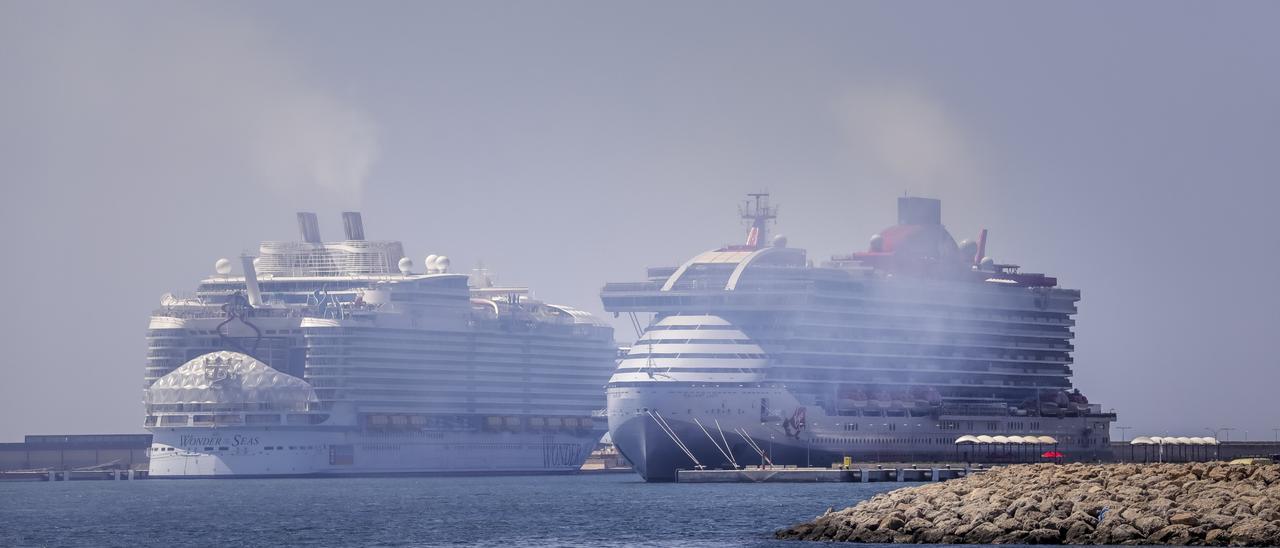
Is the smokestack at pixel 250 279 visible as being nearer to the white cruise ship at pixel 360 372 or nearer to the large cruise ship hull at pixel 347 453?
the white cruise ship at pixel 360 372

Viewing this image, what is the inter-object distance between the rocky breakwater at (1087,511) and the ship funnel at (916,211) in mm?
73477

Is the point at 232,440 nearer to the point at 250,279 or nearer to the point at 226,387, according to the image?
the point at 226,387

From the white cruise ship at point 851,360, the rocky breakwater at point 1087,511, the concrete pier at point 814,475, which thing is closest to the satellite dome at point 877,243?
the white cruise ship at point 851,360

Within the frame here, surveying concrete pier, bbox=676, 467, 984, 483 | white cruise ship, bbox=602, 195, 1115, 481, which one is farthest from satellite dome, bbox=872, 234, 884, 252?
concrete pier, bbox=676, 467, 984, 483

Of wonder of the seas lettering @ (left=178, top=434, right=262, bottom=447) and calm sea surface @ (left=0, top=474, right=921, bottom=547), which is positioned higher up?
wonder of the seas lettering @ (left=178, top=434, right=262, bottom=447)

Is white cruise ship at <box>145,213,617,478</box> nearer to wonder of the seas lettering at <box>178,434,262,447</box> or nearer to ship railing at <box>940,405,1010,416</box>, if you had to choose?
wonder of the seas lettering at <box>178,434,262,447</box>

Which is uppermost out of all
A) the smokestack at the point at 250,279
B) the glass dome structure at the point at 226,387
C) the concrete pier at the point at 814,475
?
the smokestack at the point at 250,279

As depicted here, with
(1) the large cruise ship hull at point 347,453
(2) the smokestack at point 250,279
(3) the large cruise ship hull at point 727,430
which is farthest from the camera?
(2) the smokestack at point 250,279

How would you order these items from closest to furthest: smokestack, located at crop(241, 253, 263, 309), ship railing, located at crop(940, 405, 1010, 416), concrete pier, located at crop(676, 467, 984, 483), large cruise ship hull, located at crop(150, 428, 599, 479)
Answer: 1. concrete pier, located at crop(676, 467, 984, 483)
2. ship railing, located at crop(940, 405, 1010, 416)
3. large cruise ship hull, located at crop(150, 428, 599, 479)
4. smokestack, located at crop(241, 253, 263, 309)

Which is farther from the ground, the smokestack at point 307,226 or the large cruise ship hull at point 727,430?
the smokestack at point 307,226

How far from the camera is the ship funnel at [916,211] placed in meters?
156

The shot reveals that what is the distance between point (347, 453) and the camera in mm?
163625

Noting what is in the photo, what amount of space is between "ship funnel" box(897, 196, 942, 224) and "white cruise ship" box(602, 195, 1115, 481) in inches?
3.8

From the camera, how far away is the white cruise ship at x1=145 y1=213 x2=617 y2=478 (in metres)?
158
